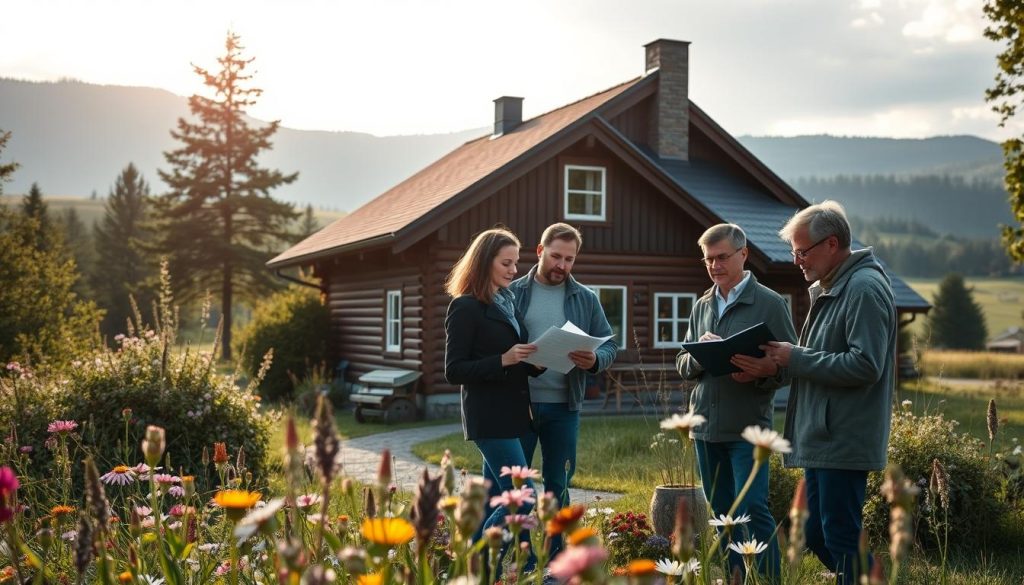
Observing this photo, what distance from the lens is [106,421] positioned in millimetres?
6848

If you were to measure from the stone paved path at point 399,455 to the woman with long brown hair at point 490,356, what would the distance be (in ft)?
7.16

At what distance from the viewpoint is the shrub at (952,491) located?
5.66 m

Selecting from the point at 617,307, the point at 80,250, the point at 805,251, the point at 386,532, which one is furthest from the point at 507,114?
the point at 80,250

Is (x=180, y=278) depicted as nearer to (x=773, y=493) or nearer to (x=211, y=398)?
(x=211, y=398)

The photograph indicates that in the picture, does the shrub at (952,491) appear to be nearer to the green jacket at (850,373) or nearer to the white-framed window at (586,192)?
the green jacket at (850,373)

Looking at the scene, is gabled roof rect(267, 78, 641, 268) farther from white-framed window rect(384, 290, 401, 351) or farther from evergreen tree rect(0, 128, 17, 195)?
evergreen tree rect(0, 128, 17, 195)

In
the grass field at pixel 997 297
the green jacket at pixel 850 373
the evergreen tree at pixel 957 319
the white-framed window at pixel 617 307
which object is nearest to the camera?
the green jacket at pixel 850 373

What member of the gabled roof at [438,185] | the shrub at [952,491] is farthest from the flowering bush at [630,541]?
the gabled roof at [438,185]

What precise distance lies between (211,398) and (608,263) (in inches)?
418

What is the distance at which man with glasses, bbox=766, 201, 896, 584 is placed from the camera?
3703mm

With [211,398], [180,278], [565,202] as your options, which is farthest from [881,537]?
[180,278]

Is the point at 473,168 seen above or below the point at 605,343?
above

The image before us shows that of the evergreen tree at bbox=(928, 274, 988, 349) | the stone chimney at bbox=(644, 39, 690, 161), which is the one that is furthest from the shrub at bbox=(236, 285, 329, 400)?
the evergreen tree at bbox=(928, 274, 988, 349)

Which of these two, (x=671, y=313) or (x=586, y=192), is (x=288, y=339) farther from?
(x=671, y=313)
